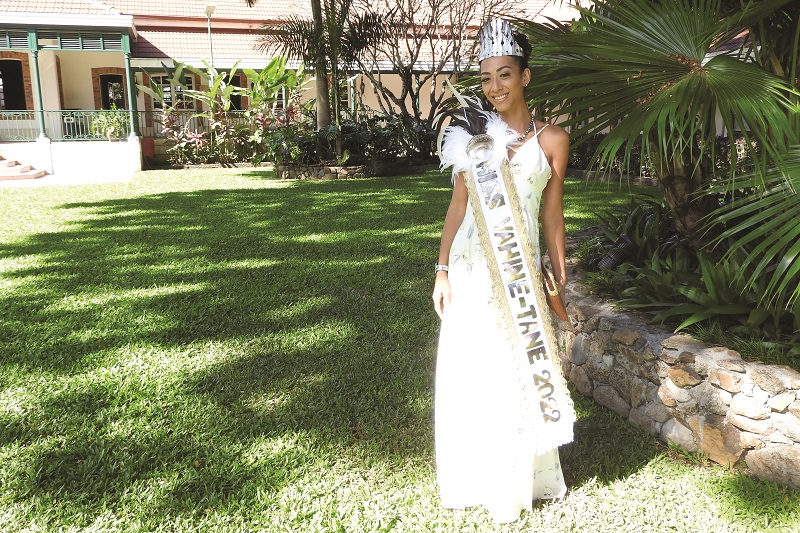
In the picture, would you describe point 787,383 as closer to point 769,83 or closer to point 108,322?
point 769,83

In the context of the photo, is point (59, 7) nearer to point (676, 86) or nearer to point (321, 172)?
point (321, 172)

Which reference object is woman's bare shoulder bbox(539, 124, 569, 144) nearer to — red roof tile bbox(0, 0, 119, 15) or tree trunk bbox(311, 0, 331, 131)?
tree trunk bbox(311, 0, 331, 131)

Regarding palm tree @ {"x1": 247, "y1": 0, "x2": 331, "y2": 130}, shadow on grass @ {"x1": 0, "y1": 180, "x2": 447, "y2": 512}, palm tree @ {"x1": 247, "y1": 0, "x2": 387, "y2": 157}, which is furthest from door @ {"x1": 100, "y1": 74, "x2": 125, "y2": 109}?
shadow on grass @ {"x1": 0, "y1": 180, "x2": 447, "y2": 512}

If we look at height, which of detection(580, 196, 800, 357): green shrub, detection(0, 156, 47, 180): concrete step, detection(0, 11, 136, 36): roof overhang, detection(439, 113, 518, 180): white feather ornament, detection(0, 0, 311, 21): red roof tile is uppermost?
detection(0, 0, 311, 21): red roof tile

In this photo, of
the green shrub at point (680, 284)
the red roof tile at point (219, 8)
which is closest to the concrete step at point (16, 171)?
the red roof tile at point (219, 8)

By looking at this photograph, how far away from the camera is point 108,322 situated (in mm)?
4648

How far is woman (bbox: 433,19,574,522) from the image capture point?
7.36ft

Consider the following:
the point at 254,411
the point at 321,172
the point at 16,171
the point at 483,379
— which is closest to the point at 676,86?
the point at 483,379

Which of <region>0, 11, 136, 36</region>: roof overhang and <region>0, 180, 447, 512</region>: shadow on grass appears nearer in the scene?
<region>0, 180, 447, 512</region>: shadow on grass

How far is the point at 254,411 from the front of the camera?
11.1 ft

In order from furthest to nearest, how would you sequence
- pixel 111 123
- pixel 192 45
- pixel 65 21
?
pixel 192 45, pixel 111 123, pixel 65 21

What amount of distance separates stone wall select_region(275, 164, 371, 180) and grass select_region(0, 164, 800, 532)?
263 inches

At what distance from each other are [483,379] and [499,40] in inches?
45.5

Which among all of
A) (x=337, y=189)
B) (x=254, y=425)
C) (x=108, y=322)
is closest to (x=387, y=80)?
(x=337, y=189)
